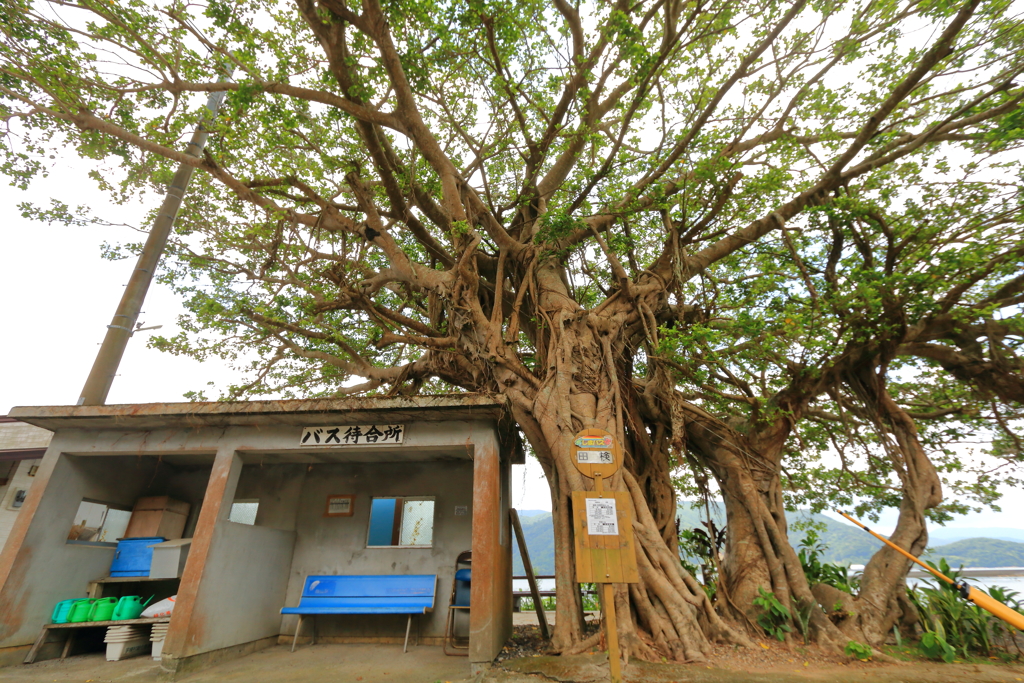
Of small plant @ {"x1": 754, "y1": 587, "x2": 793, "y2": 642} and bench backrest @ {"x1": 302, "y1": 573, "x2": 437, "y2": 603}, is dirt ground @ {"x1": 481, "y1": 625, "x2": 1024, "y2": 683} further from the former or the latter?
bench backrest @ {"x1": 302, "y1": 573, "x2": 437, "y2": 603}

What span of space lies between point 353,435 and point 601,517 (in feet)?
11.4

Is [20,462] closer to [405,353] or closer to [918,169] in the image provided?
[405,353]

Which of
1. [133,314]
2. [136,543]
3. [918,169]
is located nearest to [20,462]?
[136,543]

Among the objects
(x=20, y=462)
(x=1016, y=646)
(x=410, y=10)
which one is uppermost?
(x=410, y=10)

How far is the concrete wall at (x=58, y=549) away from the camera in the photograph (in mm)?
5281

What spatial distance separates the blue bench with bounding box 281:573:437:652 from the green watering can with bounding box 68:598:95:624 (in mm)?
2255

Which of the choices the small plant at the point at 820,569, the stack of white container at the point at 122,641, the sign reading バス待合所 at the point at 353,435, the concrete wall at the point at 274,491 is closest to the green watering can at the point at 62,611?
the stack of white container at the point at 122,641

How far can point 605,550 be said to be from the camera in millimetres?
3262

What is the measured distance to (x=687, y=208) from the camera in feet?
20.7

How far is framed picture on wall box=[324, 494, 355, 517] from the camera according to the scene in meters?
7.14

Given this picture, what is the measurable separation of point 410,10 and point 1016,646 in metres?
→ 9.37

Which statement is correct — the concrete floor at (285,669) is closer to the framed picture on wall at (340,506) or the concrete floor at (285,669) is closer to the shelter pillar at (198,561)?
the shelter pillar at (198,561)

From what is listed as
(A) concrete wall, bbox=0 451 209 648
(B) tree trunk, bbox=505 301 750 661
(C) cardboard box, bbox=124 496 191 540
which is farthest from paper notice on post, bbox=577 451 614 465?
(C) cardboard box, bbox=124 496 191 540

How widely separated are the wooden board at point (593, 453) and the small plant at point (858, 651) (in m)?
3.20
